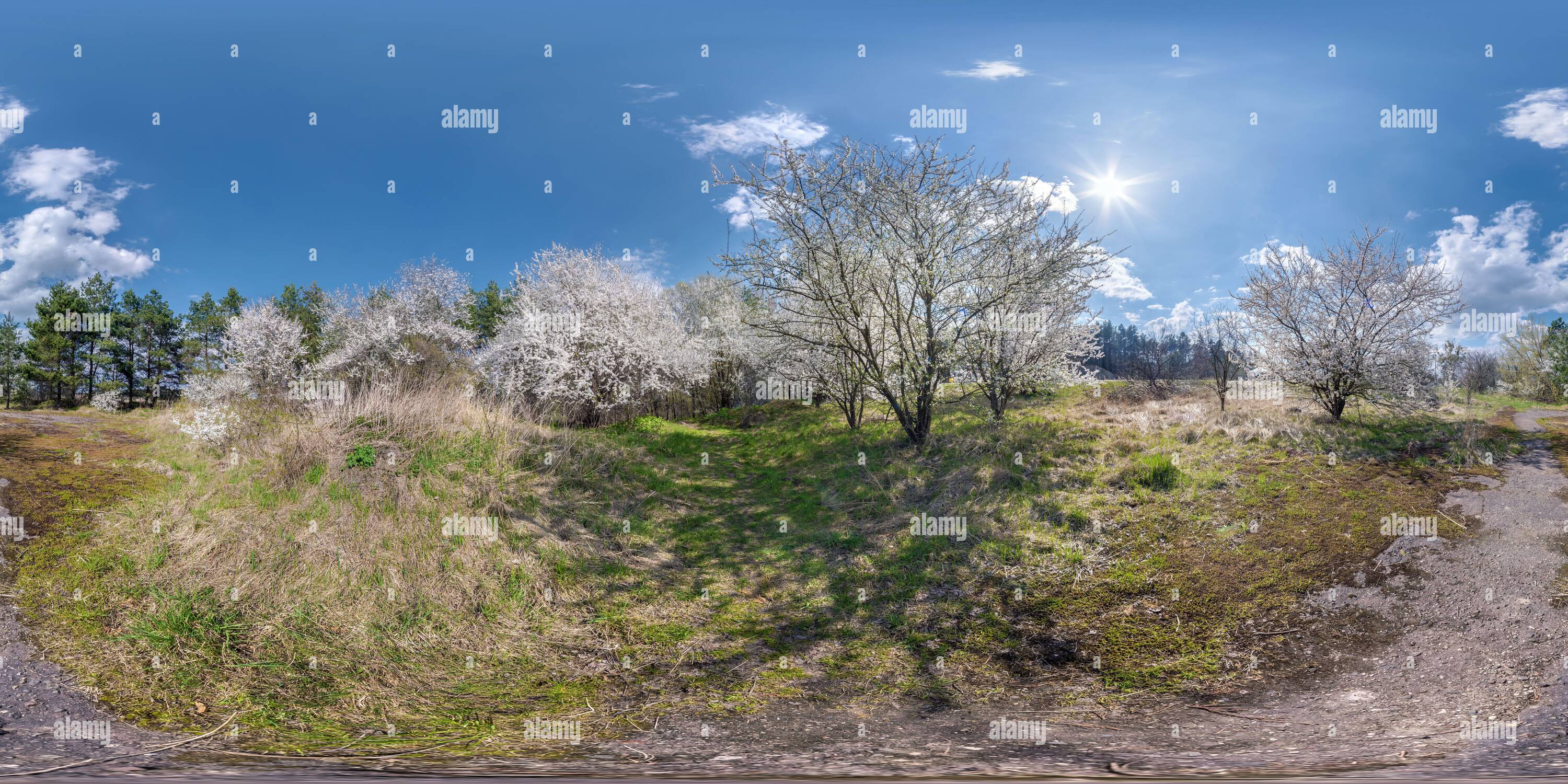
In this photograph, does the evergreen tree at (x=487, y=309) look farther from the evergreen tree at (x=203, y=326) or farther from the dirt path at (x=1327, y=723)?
the dirt path at (x=1327, y=723)

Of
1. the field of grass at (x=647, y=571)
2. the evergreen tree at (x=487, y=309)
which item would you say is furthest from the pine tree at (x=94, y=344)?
the field of grass at (x=647, y=571)

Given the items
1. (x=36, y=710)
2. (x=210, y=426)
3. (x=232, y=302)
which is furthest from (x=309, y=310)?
(x=36, y=710)

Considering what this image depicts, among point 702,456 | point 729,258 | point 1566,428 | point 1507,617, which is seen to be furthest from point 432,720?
point 1566,428

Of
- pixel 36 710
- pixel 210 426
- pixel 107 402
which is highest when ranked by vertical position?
pixel 107 402

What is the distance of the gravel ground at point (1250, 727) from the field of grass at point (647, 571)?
0.34 meters

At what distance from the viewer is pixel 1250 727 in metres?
4.46

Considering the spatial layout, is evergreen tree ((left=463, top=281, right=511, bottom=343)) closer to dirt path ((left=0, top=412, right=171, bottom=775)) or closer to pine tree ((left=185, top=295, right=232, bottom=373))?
pine tree ((left=185, top=295, right=232, bottom=373))

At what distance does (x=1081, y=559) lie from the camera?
7.53 meters

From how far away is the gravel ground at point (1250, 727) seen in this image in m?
3.77

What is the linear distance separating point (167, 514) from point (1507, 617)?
13386mm

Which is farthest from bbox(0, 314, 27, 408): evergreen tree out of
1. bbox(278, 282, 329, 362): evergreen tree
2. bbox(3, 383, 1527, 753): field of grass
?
bbox(3, 383, 1527, 753): field of grass

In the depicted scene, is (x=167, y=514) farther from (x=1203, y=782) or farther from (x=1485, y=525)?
(x=1485, y=525)

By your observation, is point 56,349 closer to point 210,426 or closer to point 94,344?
point 94,344

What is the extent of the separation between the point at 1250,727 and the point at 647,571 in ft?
19.7
